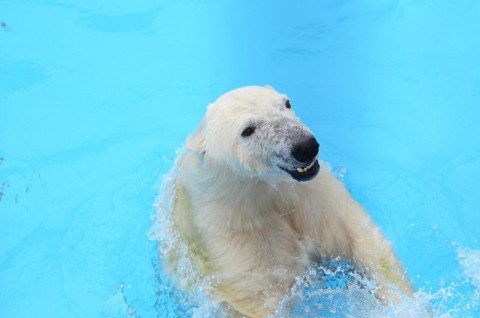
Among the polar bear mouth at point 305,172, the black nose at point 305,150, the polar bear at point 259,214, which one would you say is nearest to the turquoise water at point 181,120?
the polar bear at point 259,214

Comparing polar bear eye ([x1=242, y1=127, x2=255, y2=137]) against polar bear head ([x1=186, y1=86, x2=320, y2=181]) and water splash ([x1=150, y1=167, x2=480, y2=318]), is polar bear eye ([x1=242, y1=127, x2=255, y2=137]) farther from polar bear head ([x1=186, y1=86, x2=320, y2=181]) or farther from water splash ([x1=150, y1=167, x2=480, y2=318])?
water splash ([x1=150, y1=167, x2=480, y2=318])

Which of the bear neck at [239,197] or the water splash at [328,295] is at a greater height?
the bear neck at [239,197]

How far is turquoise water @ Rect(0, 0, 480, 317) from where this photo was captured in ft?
14.1

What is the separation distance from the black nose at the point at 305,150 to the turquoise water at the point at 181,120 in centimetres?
144

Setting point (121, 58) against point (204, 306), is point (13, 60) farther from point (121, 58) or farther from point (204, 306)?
point (204, 306)

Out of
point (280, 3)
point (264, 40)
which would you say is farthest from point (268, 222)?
point (280, 3)

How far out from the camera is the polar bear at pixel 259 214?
290 cm

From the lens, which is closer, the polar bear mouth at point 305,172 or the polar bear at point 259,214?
the polar bear mouth at point 305,172

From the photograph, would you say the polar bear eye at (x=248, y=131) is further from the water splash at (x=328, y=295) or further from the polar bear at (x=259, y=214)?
the water splash at (x=328, y=295)

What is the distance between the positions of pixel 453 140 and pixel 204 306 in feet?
8.16

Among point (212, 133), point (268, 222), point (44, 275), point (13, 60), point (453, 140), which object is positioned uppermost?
point (212, 133)

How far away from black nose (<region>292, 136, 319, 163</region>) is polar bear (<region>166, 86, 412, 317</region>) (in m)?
0.09

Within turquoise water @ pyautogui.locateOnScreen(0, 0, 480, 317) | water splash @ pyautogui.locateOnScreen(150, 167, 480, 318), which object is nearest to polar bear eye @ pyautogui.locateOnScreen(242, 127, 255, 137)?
water splash @ pyautogui.locateOnScreen(150, 167, 480, 318)

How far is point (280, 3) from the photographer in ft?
19.7
